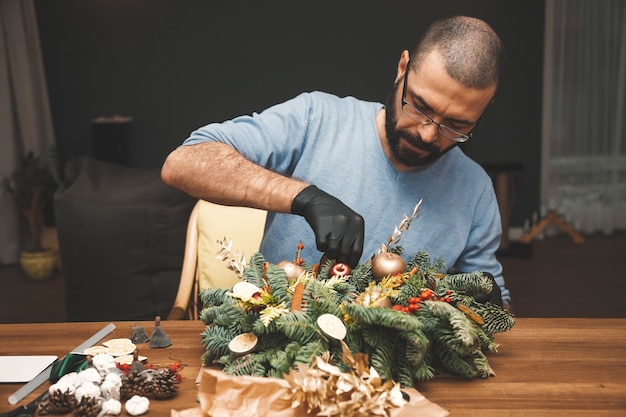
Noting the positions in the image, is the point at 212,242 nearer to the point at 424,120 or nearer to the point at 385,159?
the point at 385,159

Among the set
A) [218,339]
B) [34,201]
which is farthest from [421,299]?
[34,201]

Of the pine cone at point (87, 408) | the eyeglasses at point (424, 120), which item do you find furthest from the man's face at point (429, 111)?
the pine cone at point (87, 408)

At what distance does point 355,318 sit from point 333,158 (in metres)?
0.81

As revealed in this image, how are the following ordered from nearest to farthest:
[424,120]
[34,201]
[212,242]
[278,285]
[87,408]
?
[87,408], [278,285], [424,120], [212,242], [34,201]

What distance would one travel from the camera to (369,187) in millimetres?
1835

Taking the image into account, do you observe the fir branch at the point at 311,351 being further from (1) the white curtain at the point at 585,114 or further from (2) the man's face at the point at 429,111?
(1) the white curtain at the point at 585,114

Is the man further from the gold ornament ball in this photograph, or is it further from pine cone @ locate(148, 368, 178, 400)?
pine cone @ locate(148, 368, 178, 400)

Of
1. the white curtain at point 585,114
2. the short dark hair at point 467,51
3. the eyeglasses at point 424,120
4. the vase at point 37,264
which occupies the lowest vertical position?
the vase at point 37,264

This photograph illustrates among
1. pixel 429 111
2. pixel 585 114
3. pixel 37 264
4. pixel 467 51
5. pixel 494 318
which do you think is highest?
pixel 467 51

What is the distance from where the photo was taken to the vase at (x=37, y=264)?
192 inches

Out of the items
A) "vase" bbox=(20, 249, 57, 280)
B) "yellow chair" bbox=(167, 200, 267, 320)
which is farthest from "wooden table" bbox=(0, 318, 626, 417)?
"vase" bbox=(20, 249, 57, 280)

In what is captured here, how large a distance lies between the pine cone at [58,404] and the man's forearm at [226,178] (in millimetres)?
567

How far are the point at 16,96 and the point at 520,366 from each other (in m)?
4.85

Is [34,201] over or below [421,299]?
below
